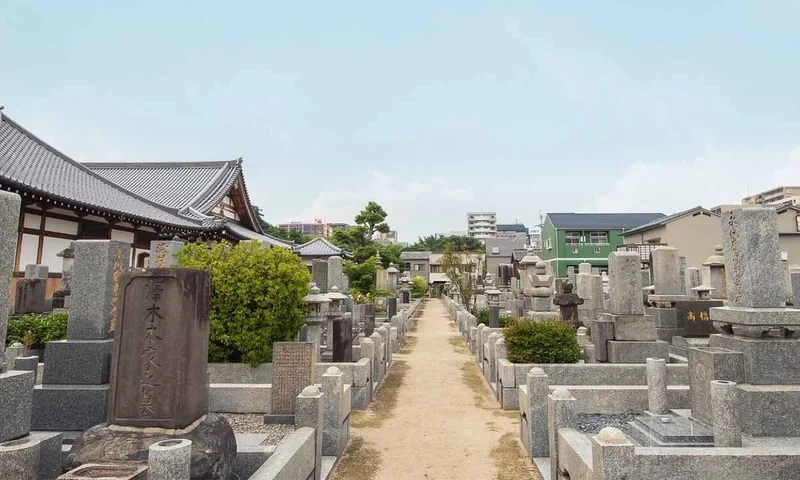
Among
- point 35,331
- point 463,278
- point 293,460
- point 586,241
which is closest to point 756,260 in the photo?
point 293,460

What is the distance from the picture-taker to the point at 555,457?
4.23m

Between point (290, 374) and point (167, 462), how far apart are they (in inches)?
117

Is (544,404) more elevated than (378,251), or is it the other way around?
(378,251)

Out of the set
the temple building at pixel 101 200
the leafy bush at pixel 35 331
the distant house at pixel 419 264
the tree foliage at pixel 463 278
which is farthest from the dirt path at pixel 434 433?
the distant house at pixel 419 264

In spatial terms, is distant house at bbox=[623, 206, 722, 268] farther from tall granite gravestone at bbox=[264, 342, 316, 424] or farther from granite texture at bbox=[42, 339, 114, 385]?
granite texture at bbox=[42, 339, 114, 385]

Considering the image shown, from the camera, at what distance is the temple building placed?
12.1 meters

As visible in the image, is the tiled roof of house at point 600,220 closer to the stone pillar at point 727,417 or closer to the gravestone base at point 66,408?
the stone pillar at point 727,417

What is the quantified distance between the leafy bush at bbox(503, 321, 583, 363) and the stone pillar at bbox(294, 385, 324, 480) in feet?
13.7

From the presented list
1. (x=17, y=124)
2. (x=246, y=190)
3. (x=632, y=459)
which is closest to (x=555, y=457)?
(x=632, y=459)

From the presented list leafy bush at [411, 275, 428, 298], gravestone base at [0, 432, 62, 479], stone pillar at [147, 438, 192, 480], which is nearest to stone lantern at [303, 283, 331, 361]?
gravestone base at [0, 432, 62, 479]

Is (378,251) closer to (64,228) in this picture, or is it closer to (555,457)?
(64,228)

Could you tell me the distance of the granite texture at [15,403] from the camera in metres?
3.18

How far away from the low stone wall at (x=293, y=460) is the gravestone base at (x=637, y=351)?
620 centimetres

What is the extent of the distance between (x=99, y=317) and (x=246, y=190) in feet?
72.0
